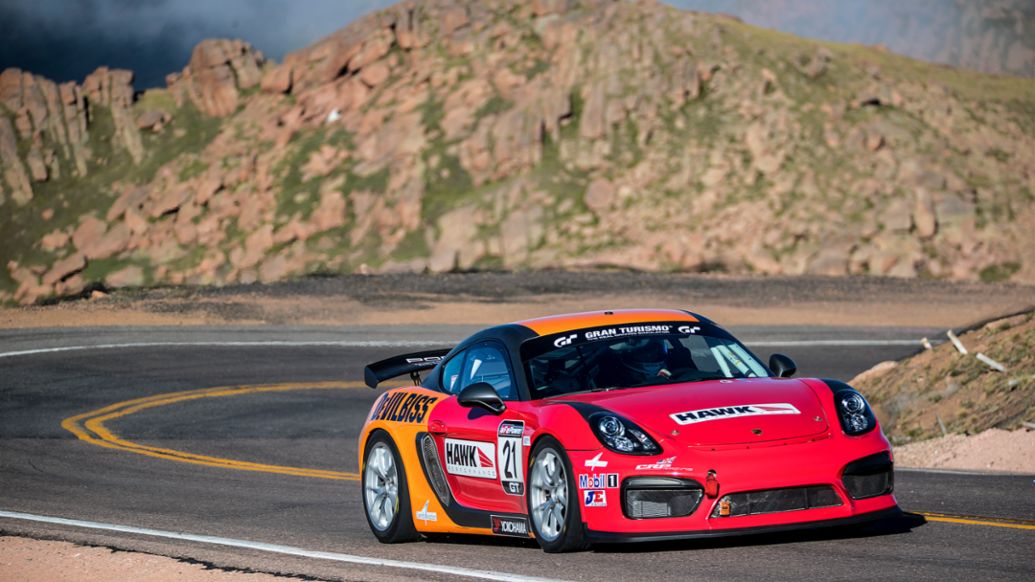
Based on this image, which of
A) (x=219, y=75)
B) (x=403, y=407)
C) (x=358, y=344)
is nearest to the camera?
(x=403, y=407)

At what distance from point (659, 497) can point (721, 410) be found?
0.62 m

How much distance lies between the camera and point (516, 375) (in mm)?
8609

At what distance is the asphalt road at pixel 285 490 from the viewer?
7414mm

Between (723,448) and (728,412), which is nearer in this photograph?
(723,448)

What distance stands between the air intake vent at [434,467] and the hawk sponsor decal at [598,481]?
1.66 m

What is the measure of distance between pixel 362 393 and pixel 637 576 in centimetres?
1730

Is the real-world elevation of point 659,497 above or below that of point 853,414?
below

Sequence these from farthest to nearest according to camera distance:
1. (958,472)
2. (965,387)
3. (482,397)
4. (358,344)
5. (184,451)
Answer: (358,344) → (184,451) → (965,387) → (958,472) → (482,397)

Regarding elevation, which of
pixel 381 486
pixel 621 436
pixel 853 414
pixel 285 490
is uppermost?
pixel 853 414

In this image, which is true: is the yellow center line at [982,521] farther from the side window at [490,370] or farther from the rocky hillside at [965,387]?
the rocky hillside at [965,387]

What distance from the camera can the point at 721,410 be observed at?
767 cm

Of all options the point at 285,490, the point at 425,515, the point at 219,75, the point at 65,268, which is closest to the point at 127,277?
→ the point at 65,268

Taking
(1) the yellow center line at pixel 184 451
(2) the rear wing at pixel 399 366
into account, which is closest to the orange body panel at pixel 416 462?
(2) the rear wing at pixel 399 366

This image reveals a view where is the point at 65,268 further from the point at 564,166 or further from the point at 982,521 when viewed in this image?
the point at 982,521
